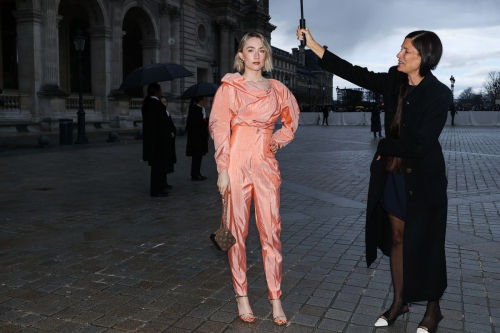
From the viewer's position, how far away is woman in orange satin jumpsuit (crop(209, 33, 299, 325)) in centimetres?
336

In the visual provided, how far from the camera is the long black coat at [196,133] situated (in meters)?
10.4

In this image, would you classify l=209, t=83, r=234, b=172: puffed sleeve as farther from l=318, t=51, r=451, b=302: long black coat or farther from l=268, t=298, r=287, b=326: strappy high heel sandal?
l=268, t=298, r=287, b=326: strappy high heel sandal

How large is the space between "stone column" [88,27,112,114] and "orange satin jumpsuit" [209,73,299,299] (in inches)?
1013

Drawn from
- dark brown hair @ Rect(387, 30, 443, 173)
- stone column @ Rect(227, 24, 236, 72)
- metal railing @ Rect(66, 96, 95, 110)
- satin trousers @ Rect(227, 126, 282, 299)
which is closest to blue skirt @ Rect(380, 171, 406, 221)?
dark brown hair @ Rect(387, 30, 443, 173)

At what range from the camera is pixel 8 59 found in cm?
2773

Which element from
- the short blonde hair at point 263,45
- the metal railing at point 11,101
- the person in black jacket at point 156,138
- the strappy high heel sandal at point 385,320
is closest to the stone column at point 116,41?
the metal railing at point 11,101

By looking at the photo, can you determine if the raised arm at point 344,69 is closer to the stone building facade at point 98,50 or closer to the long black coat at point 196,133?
the long black coat at point 196,133

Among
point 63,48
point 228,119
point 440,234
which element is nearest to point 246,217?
point 228,119

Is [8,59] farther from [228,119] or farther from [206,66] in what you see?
[228,119]

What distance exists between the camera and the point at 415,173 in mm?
3109


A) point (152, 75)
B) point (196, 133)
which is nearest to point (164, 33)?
point (196, 133)

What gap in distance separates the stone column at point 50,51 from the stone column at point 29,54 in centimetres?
24

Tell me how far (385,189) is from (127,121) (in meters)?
26.8

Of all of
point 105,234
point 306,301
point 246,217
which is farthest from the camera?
point 105,234
